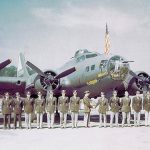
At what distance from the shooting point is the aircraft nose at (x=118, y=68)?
1695cm

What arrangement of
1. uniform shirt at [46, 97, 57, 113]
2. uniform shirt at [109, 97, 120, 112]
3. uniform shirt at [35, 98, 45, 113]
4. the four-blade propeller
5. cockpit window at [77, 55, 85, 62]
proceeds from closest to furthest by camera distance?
uniform shirt at [35, 98, 45, 113] < uniform shirt at [46, 97, 57, 113] < uniform shirt at [109, 97, 120, 112] < the four-blade propeller < cockpit window at [77, 55, 85, 62]

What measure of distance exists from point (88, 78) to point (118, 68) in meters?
2.48

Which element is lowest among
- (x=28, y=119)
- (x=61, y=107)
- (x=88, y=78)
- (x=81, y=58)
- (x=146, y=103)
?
(x=28, y=119)

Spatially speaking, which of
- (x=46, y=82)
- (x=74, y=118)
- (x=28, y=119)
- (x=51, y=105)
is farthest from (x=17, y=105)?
(x=46, y=82)

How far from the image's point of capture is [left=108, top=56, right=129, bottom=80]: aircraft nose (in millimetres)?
16953

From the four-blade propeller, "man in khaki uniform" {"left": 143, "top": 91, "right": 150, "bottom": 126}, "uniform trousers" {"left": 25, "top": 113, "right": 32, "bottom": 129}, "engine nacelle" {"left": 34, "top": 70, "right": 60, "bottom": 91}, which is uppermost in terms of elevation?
the four-blade propeller

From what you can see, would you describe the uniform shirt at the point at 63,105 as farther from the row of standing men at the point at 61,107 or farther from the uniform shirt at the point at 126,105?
the uniform shirt at the point at 126,105

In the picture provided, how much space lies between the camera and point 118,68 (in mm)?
16984

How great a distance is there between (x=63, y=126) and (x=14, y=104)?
2732 mm

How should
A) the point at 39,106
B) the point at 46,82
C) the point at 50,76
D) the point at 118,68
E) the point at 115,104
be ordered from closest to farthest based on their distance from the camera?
the point at 39,106 < the point at 115,104 < the point at 118,68 < the point at 46,82 < the point at 50,76

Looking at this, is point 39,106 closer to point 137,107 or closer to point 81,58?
point 137,107

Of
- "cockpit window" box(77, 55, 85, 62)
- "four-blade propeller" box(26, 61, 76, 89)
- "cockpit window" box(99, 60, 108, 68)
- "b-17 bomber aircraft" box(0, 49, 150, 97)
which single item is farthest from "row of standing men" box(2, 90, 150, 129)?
"cockpit window" box(77, 55, 85, 62)

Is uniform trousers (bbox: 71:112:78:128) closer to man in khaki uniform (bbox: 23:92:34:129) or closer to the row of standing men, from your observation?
the row of standing men

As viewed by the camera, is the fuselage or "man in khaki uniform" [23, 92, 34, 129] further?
the fuselage
